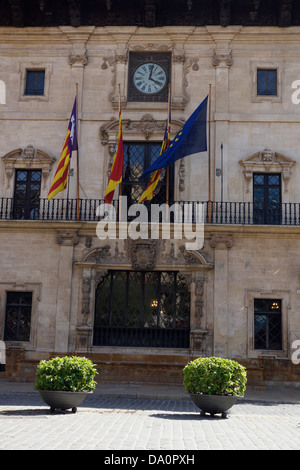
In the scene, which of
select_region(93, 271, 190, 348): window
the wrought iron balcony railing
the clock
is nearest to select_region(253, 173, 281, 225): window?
the wrought iron balcony railing

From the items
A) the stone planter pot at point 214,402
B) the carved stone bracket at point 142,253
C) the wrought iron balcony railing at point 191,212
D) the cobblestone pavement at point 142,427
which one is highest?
the wrought iron balcony railing at point 191,212

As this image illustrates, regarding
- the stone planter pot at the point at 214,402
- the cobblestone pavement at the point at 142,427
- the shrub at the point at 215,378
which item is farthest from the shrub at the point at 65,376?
the stone planter pot at the point at 214,402

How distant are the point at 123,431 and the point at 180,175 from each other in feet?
43.2

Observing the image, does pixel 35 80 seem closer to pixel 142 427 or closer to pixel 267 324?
pixel 267 324

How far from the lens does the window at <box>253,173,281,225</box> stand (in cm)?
2100

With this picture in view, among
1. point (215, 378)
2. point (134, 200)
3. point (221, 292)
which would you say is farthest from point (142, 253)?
point (215, 378)

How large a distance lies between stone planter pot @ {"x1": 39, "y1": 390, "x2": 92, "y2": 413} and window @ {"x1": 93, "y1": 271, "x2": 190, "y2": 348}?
8.38 meters

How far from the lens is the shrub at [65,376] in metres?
11.8

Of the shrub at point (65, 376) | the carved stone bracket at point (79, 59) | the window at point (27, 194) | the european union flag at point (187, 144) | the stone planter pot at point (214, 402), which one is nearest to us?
the shrub at point (65, 376)

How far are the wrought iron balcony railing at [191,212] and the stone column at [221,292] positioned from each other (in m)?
0.79

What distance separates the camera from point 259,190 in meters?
21.4

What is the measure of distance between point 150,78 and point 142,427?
50.9 ft

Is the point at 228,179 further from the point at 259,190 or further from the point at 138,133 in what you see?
the point at 138,133

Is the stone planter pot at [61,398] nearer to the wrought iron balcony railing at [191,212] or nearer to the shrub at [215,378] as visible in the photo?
the shrub at [215,378]
